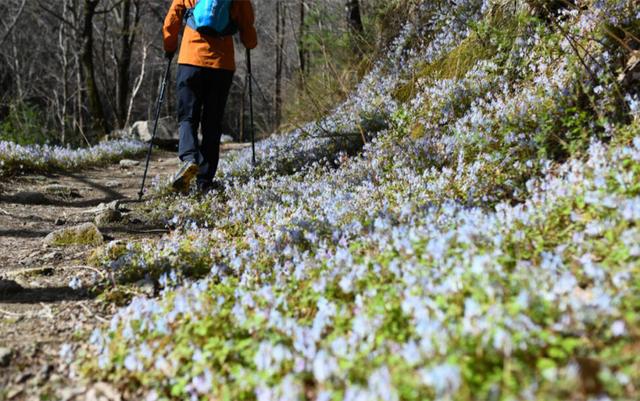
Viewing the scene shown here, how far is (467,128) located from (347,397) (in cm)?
462

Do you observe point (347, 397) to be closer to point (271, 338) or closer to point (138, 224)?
point (271, 338)

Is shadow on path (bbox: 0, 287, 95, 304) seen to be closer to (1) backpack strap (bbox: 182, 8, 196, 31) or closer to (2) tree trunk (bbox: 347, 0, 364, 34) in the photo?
(1) backpack strap (bbox: 182, 8, 196, 31)

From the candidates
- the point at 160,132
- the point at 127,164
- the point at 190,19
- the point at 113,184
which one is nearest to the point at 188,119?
the point at 190,19

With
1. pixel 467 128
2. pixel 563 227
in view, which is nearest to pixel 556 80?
pixel 467 128

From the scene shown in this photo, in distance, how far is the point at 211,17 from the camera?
22.0ft

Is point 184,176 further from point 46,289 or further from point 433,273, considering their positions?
point 433,273

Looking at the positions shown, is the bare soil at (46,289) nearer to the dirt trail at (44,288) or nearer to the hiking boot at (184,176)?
the dirt trail at (44,288)

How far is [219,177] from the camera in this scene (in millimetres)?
A: 8461

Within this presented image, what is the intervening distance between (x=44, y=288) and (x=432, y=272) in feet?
10.8

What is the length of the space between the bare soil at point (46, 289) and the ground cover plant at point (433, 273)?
9.2 inches

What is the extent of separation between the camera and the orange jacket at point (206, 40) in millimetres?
6941

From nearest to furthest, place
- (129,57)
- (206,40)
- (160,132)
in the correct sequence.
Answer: (206,40)
(160,132)
(129,57)

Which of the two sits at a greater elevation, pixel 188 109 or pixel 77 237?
pixel 188 109

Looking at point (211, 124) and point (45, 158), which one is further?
point (45, 158)
